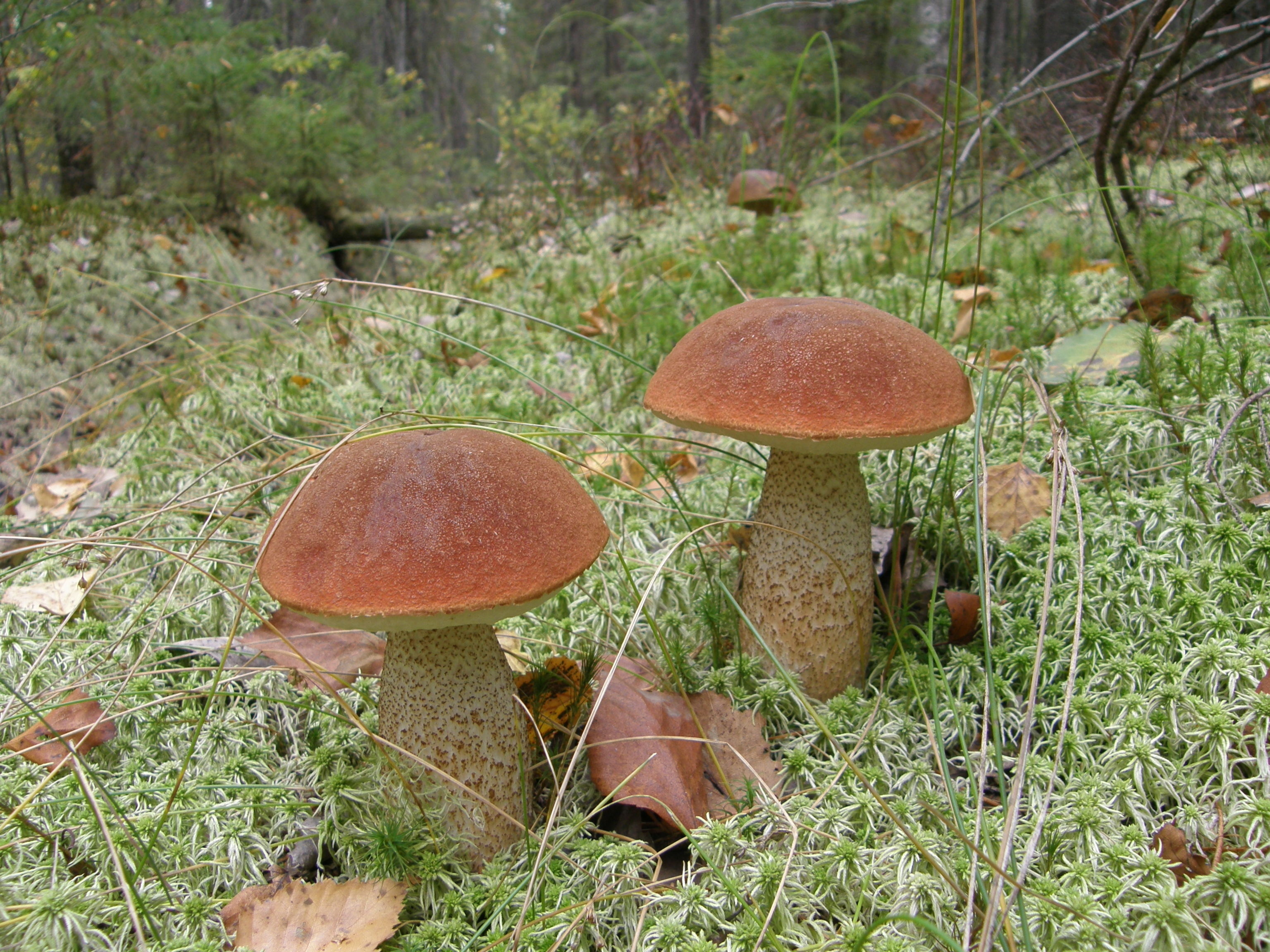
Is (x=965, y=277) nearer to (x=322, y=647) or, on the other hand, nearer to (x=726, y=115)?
(x=322, y=647)

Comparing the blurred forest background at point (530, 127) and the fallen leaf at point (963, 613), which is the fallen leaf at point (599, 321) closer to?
the blurred forest background at point (530, 127)

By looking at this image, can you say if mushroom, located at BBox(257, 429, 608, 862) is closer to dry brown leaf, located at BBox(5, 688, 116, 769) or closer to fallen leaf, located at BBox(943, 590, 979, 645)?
dry brown leaf, located at BBox(5, 688, 116, 769)

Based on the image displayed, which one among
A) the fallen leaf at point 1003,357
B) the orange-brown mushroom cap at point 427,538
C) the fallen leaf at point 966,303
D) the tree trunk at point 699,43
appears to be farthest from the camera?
the tree trunk at point 699,43

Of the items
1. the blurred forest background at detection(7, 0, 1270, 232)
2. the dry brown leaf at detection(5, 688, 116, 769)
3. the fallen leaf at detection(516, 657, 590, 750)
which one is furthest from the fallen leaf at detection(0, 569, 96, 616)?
the blurred forest background at detection(7, 0, 1270, 232)

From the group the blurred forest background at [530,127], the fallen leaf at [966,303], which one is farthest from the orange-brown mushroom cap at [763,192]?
the fallen leaf at [966,303]

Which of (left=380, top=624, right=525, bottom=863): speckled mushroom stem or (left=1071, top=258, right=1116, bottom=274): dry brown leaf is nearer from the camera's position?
(left=380, top=624, right=525, bottom=863): speckled mushroom stem

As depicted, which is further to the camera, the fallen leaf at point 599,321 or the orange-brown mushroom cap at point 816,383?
the fallen leaf at point 599,321
